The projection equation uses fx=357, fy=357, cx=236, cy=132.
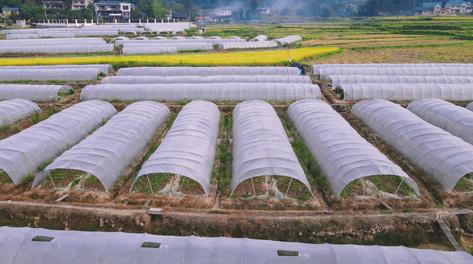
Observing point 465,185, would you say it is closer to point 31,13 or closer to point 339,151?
point 339,151

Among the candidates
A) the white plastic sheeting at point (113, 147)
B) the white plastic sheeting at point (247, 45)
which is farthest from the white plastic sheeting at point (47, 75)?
the white plastic sheeting at point (247, 45)

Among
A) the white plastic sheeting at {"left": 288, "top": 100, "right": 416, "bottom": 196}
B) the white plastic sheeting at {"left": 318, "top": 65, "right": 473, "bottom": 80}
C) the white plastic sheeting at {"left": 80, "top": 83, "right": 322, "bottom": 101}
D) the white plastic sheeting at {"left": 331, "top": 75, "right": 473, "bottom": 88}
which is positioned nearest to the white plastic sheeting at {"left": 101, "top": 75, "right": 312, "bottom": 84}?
the white plastic sheeting at {"left": 331, "top": 75, "right": 473, "bottom": 88}

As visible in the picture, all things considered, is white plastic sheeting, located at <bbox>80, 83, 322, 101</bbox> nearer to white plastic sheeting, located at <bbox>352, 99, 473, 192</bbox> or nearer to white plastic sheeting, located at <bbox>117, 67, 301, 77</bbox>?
white plastic sheeting, located at <bbox>352, 99, 473, 192</bbox>

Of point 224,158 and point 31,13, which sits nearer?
point 224,158

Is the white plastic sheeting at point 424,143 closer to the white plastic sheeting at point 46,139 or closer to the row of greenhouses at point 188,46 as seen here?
the white plastic sheeting at point 46,139

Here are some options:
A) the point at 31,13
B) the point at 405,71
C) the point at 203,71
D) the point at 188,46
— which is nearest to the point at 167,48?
the point at 188,46
